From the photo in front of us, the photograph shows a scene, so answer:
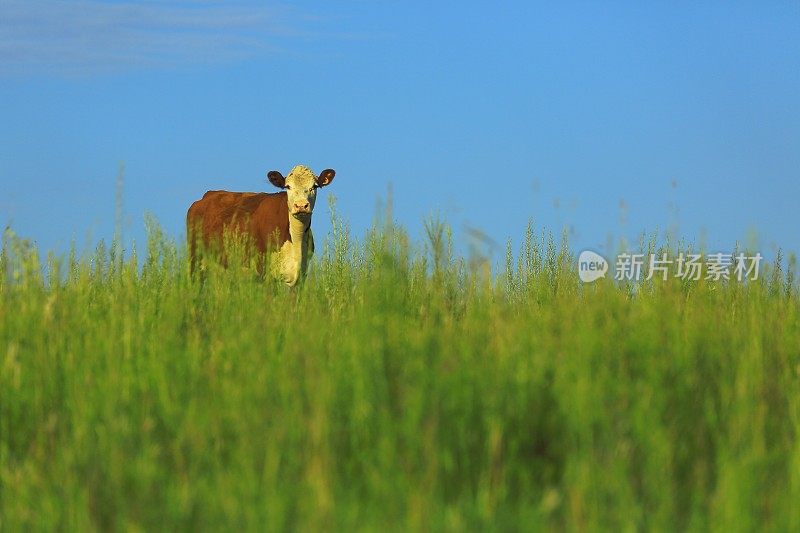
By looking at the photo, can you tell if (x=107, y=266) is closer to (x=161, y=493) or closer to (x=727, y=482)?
(x=161, y=493)

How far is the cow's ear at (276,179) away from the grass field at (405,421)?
5.86 metres

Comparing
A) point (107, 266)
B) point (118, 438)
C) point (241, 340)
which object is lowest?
point (118, 438)

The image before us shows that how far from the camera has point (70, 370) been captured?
524 centimetres

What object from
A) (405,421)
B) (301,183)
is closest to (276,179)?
(301,183)

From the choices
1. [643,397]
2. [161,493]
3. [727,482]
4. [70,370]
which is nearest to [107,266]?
[70,370]

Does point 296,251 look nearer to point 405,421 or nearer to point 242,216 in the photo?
point 242,216

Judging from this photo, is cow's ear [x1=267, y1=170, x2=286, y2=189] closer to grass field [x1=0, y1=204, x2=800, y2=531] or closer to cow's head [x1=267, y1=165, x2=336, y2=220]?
cow's head [x1=267, y1=165, x2=336, y2=220]

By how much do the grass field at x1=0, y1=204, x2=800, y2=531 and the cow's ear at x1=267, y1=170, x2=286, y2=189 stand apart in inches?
231

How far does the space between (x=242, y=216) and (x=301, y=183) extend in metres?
1.29

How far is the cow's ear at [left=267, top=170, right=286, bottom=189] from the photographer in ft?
39.0

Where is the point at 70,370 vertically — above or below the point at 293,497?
above

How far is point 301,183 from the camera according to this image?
468 inches

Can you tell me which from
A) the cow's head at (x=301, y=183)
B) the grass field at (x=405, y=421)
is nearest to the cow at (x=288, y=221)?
the cow's head at (x=301, y=183)

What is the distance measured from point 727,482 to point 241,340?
276 cm
